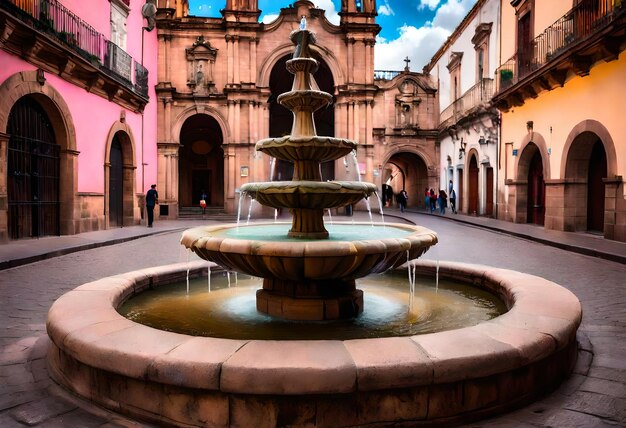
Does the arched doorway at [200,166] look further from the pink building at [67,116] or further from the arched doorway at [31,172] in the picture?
the arched doorway at [31,172]

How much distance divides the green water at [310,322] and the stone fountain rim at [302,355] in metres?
0.98

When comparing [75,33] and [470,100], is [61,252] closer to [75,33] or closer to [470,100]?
[75,33]

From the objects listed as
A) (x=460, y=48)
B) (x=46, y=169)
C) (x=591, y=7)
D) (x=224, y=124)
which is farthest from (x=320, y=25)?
(x=46, y=169)

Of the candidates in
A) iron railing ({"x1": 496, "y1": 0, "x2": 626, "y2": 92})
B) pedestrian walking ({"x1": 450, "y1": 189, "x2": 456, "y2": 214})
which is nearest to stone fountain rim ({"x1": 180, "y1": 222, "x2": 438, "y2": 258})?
iron railing ({"x1": 496, "y1": 0, "x2": 626, "y2": 92})

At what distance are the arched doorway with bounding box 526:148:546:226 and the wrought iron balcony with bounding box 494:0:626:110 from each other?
2442 mm

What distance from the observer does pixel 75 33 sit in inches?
551

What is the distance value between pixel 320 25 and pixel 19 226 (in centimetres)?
1853

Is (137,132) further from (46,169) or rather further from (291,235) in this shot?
(291,235)

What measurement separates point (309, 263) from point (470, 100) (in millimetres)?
23794

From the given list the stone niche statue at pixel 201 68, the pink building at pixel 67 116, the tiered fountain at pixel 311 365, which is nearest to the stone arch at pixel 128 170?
the pink building at pixel 67 116

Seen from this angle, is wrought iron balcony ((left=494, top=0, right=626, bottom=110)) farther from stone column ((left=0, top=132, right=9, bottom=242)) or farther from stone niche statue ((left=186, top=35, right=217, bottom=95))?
stone column ((left=0, top=132, right=9, bottom=242))

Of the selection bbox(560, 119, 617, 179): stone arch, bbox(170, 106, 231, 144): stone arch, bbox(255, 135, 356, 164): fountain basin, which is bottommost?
bbox(255, 135, 356, 164): fountain basin

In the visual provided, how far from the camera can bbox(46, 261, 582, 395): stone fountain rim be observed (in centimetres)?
249

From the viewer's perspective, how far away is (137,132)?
19766mm
